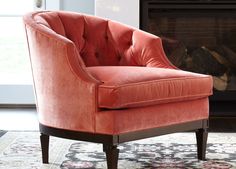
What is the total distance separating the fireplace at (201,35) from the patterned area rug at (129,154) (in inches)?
29.1

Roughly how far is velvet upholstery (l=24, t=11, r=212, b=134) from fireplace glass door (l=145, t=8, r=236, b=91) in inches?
41.0

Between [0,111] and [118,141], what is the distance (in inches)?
82.0

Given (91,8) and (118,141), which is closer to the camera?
(118,141)

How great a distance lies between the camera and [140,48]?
9.47 feet

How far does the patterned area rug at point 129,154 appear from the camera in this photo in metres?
2.57

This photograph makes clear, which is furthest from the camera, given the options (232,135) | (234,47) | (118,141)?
(234,47)

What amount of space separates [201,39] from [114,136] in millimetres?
1793

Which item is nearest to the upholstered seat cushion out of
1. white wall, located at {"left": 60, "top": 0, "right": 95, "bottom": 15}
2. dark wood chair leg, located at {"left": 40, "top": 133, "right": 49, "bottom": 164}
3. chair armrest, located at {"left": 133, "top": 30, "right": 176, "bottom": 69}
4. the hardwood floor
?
chair armrest, located at {"left": 133, "top": 30, "right": 176, "bottom": 69}

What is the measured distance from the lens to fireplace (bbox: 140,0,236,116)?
370cm

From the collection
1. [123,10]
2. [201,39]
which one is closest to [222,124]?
[201,39]

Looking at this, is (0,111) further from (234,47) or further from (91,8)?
(234,47)

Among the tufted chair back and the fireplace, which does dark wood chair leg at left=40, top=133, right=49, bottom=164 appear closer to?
Answer: the tufted chair back

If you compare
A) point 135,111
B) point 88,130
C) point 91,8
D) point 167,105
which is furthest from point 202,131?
point 91,8

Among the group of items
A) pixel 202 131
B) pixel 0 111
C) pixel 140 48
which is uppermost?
pixel 140 48
